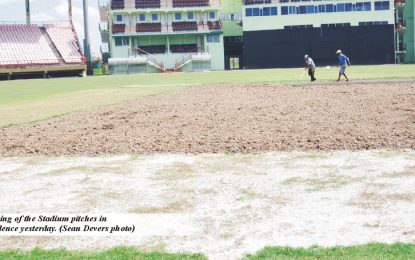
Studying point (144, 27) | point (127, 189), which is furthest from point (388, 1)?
point (127, 189)

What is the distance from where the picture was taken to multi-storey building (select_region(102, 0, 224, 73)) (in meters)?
82.6

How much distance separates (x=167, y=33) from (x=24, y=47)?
21242 millimetres

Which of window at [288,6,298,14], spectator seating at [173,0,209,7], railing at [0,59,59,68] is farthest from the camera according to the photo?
spectator seating at [173,0,209,7]

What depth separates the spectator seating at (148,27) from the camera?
8388 cm

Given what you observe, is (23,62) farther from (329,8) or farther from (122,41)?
(329,8)

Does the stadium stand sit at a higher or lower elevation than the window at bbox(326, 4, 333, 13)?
lower

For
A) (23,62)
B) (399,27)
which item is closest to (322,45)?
(399,27)

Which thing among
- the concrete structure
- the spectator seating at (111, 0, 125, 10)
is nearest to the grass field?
the concrete structure

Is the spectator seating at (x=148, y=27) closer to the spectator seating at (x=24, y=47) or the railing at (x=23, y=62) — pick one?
the spectator seating at (x=24, y=47)

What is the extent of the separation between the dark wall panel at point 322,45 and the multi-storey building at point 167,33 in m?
7.32

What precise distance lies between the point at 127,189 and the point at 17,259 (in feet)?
9.75

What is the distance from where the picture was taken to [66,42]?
82.0 metres

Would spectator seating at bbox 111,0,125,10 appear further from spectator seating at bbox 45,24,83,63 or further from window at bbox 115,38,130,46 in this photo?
spectator seating at bbox 45,24,83,63

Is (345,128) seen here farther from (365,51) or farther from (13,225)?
(365,51)
